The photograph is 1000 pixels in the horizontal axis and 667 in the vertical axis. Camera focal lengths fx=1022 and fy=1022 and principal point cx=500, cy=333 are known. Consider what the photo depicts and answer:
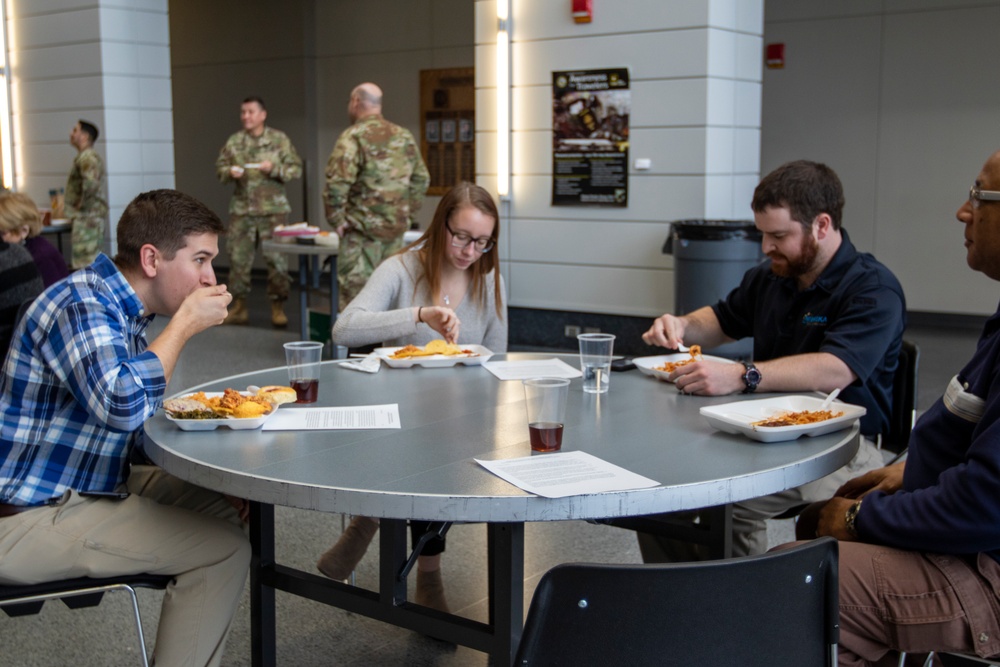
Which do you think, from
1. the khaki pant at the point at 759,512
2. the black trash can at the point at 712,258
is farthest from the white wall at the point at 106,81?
the khaki pant at the point at 759,512

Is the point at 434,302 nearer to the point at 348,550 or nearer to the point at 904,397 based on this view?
the point at 348,550

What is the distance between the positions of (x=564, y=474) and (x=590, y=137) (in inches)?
215

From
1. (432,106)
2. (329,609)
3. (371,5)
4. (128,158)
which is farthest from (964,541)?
(371,5)

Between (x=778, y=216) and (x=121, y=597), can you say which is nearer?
(x=778, y=216)

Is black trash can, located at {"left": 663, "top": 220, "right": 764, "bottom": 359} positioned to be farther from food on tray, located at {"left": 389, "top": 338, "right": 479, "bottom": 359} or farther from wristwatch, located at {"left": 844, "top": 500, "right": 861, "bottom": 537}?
wristwatch, located at {"left": 844, "top": 500, "right": 861, "bottom": 537}

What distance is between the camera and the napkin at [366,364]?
284cm

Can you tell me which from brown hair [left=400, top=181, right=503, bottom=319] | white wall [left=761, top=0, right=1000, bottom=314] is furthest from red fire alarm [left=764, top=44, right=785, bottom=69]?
brown hair [left=400, top=181, right=503, bottom=319]

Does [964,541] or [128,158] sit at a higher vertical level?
[128,158]

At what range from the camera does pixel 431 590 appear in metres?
3.19

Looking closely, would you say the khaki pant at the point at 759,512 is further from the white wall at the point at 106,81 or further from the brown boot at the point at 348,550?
the white wall at the point at 106,81

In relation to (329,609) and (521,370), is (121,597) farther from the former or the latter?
(521,370)

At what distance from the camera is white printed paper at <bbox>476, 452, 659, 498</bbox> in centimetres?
173

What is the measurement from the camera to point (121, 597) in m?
3.21

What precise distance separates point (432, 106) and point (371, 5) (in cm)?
137
